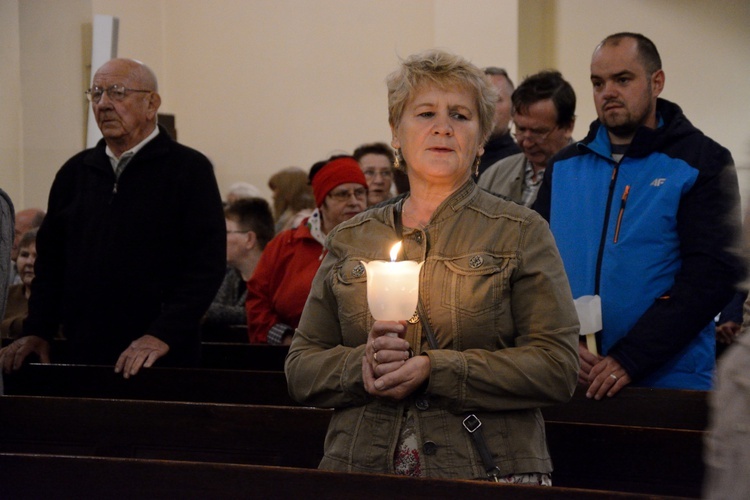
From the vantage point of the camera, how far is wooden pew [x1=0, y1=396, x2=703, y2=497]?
2594mm

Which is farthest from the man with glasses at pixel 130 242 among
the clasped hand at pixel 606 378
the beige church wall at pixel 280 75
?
the beige church wall at pixel 280 75

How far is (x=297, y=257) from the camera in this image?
434 cm

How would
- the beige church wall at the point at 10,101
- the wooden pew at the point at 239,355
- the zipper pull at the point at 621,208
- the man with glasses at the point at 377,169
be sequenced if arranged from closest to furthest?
the zipper pull at the point at 621,208 < the wooden pew at the point at 239,355 < the man with glasses at the point at 377,169 < the beige church wall at the point at 10,101

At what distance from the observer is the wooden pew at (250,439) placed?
2594 mm

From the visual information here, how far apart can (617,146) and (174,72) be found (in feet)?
21.2

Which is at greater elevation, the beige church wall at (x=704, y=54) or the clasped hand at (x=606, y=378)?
the beige church wall at (x=704, y=54)

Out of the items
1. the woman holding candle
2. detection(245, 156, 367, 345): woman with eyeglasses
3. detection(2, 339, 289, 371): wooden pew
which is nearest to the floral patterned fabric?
the woman holding candle

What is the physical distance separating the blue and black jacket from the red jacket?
1.40 metres

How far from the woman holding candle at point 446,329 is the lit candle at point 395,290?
0.06 metres

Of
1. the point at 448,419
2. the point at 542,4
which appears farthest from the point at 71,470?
the point at 542,4

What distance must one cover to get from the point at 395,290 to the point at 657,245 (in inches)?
60.8

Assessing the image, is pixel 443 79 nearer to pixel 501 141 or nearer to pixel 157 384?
pixel 157 384

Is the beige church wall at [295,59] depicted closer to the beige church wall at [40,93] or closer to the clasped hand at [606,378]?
the beige church wall at [40,93]

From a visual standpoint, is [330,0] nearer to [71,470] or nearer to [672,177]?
[672,177]
